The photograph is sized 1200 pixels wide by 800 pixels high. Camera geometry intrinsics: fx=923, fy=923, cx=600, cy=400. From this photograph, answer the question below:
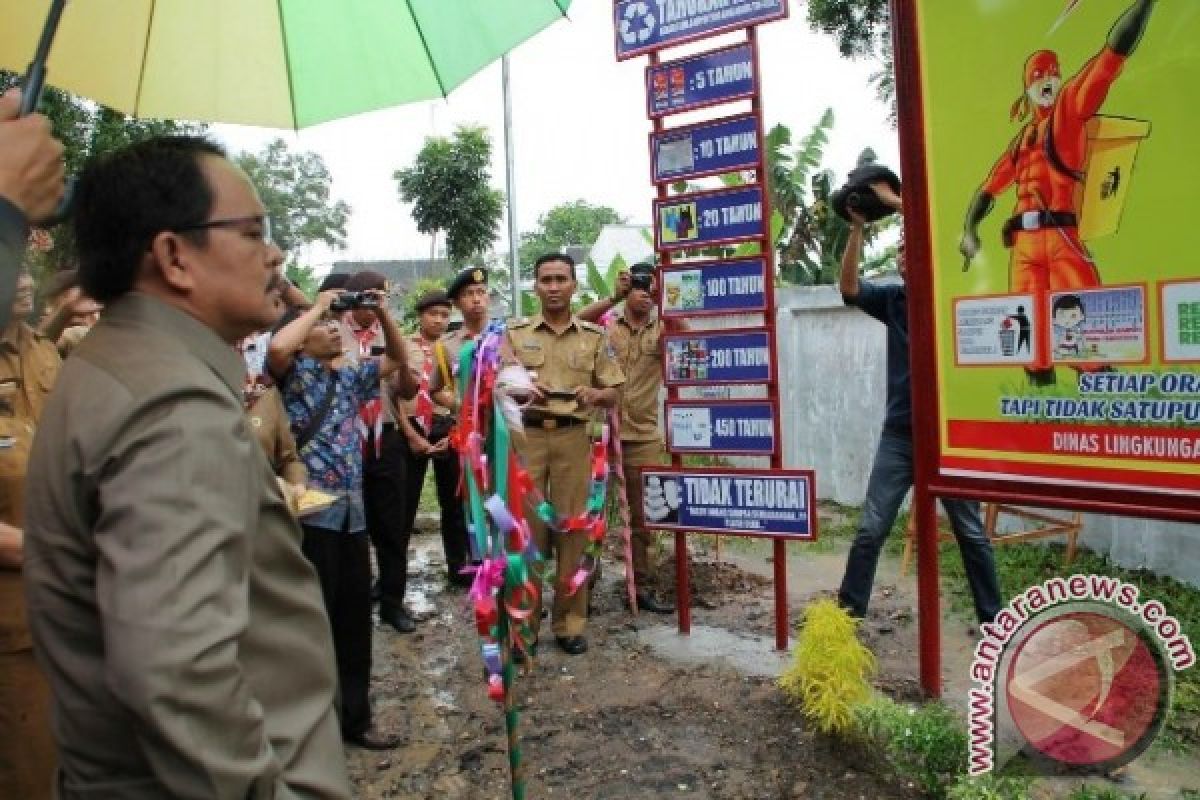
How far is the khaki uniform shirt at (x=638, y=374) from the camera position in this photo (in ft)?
18.7

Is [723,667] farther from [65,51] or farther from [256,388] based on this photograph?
[65,51]

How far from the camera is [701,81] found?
176 inches

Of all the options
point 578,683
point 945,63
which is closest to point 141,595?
point 945,63

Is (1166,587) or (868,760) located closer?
(868,760)

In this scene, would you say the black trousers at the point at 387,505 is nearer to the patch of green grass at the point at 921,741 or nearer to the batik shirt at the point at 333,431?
the batik shirt at the point at 333,431

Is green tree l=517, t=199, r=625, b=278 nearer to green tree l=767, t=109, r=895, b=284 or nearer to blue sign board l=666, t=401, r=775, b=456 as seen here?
green tree l=767, t=109, r=895, b=284

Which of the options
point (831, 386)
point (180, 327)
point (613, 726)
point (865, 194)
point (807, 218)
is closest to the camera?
point (180, 327)

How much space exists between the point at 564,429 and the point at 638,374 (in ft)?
3.08

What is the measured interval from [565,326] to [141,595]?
164 inches

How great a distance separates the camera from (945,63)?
316 cm

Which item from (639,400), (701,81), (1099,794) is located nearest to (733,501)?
(639,400)

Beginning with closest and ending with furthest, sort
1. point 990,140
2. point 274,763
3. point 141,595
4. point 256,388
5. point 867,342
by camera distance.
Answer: point 141,595
point 274,763
point 990,140
point 256,388
point 867,342

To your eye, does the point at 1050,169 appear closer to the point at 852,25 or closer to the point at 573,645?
the point at 573,645

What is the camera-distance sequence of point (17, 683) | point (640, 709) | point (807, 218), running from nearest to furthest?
point (17, 683)
point (640, 709)
point (807, 218)
